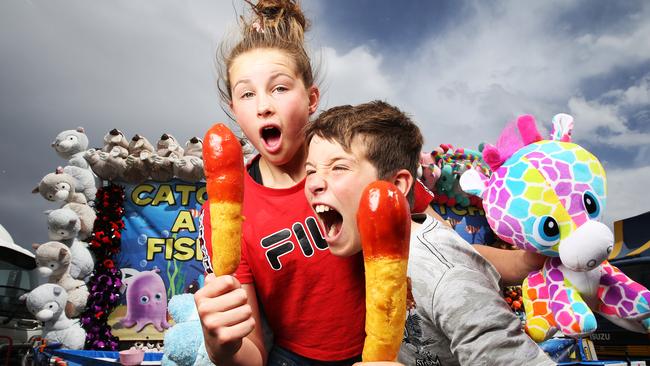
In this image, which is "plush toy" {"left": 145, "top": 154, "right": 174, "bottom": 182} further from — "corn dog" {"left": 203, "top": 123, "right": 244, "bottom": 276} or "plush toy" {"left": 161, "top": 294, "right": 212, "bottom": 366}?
"corn dog" {"left": 203, "top": 123, "right": 244, "bottom": 276}

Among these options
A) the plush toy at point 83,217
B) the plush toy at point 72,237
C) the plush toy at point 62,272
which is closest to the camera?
the plush toy at point 62,272

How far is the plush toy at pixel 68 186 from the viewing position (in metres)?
5.22

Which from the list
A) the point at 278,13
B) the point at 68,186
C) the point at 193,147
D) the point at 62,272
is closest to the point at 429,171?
the point at 193,147

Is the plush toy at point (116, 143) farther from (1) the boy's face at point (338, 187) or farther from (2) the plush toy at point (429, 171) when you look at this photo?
(1) the boy's face at point (338, 187)

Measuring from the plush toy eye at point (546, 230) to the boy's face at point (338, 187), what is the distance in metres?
0.99

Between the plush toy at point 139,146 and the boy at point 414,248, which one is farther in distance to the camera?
the plush toy at point 139,146

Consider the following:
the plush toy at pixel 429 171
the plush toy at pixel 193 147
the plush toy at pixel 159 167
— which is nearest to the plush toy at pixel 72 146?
the plush toy at pixel 159 167

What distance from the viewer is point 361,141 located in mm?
1080

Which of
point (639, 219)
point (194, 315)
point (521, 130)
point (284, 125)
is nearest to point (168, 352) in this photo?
point (194, 315)

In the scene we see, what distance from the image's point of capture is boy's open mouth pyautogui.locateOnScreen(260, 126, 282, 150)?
3.99 feet

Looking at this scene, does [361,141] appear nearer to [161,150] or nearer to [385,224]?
[385,224]

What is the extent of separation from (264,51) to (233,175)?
60 centimetres

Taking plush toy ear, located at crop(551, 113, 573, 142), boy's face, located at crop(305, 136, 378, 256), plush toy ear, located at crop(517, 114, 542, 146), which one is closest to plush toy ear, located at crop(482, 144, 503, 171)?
plush toy ear, located at crop(517, 114, 542, 146)

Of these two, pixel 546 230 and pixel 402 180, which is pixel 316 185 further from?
pixel 546 230
